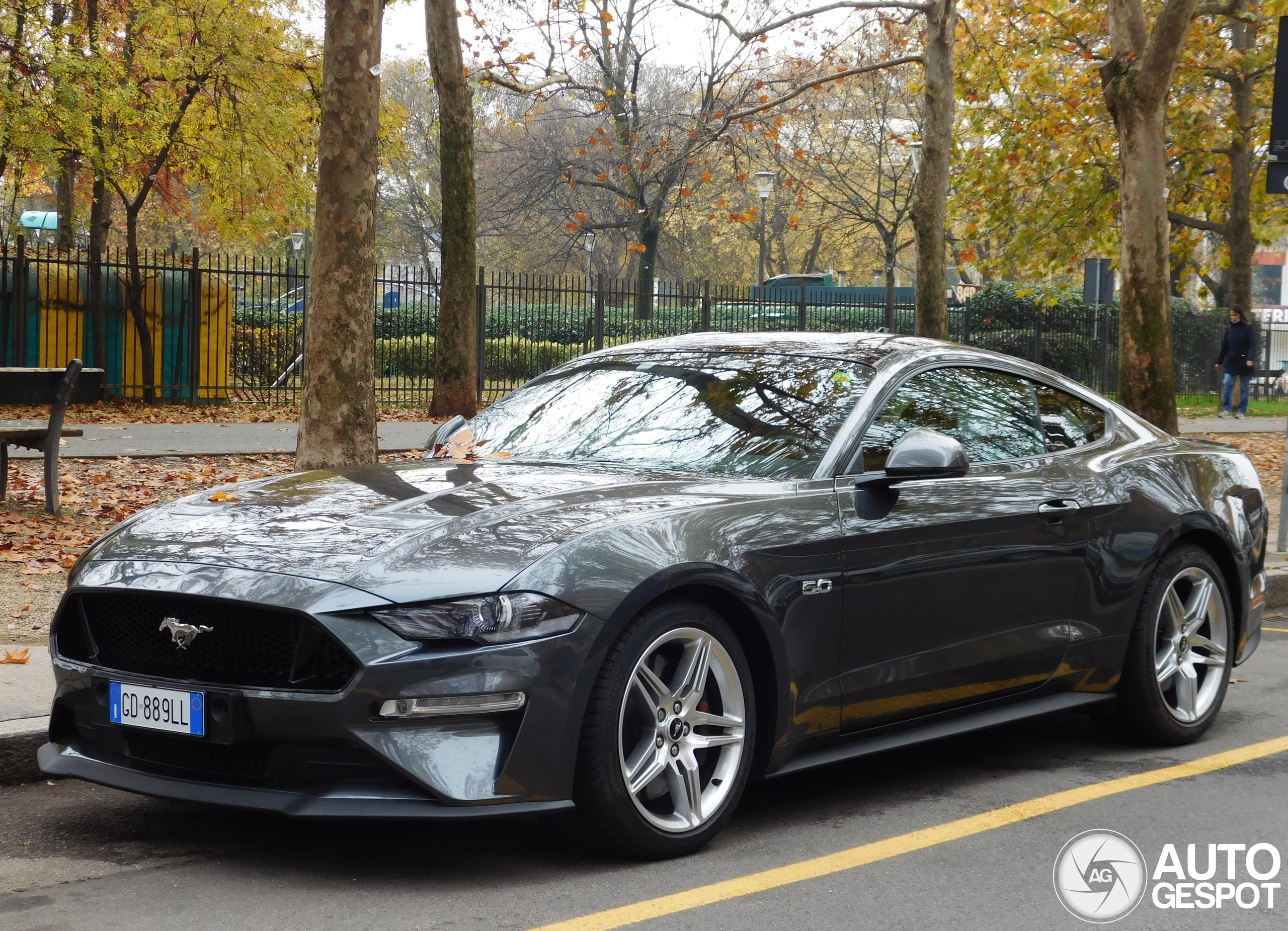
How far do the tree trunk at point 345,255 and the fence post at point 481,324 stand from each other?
46.1ft

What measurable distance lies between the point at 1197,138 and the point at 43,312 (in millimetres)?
20283

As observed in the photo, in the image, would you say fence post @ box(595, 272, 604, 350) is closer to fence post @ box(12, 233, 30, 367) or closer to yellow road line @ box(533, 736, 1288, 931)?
fence post @ box(12, 233, 30, 367)

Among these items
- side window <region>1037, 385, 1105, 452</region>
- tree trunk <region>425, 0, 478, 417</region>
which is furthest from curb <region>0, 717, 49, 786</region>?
tree trunk <region>425, 0, 478, 417</region>

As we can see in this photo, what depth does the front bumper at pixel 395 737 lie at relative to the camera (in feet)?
11.7

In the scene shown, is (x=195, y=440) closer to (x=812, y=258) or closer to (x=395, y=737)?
(x=395, y=737)

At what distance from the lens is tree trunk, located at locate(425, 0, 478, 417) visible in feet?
57.6

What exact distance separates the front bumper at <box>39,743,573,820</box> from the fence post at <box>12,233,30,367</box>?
57.2ft

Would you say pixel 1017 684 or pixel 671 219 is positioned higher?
pixel 671 219

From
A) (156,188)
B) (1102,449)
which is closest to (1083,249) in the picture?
(156,188)

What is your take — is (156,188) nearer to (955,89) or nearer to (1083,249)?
(955,89)

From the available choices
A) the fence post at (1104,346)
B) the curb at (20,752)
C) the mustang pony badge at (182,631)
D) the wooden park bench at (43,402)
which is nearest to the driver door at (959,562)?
the mustang pony badge at (182,631)

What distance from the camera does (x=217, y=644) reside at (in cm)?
379

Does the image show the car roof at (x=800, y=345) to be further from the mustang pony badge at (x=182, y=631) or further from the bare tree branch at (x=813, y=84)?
the bare tree branch at (x=813, y=84)

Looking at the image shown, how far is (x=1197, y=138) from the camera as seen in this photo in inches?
1083
